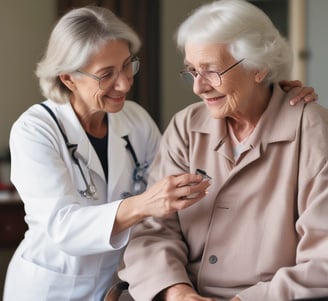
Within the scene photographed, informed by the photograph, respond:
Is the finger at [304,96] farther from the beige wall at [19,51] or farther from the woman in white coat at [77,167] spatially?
the beige wall at [19,51]

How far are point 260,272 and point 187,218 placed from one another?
28 cm

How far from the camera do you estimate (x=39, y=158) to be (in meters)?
2.01

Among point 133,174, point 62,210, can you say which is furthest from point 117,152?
point 62,210

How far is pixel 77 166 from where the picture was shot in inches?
82.6

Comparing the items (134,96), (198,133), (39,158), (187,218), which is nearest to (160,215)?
(187,218)

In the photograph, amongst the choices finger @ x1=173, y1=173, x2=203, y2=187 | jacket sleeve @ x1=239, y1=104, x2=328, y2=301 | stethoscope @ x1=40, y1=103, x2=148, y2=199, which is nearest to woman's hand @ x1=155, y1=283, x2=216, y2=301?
jacket sleeve @ x1=239, y1=104, x2=328, y2=301

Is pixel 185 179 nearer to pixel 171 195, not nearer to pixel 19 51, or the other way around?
pixel 171 195

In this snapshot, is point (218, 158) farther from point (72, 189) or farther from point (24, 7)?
point (24, 7)

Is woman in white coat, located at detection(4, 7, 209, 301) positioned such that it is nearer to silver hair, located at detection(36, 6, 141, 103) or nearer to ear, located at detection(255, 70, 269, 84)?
silver hair, located at detection(36, 6, 141, 103)

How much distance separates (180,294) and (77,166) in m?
0.55

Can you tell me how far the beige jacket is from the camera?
5.65 feet

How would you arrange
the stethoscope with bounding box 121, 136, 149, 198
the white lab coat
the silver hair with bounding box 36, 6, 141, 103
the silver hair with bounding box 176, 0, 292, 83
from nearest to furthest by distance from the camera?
the silver hair with bounding box 176, 0, 292, 83 < the white lab coat < the silver hair with bounding box 36, 6, 141, 103 < the stethoscope with bounding box 121, 136, 149, 198

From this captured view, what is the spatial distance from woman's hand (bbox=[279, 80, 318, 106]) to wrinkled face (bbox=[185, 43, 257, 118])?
120 mm

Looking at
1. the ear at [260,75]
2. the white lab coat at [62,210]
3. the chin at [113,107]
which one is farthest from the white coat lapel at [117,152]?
the ear at [260,75]
